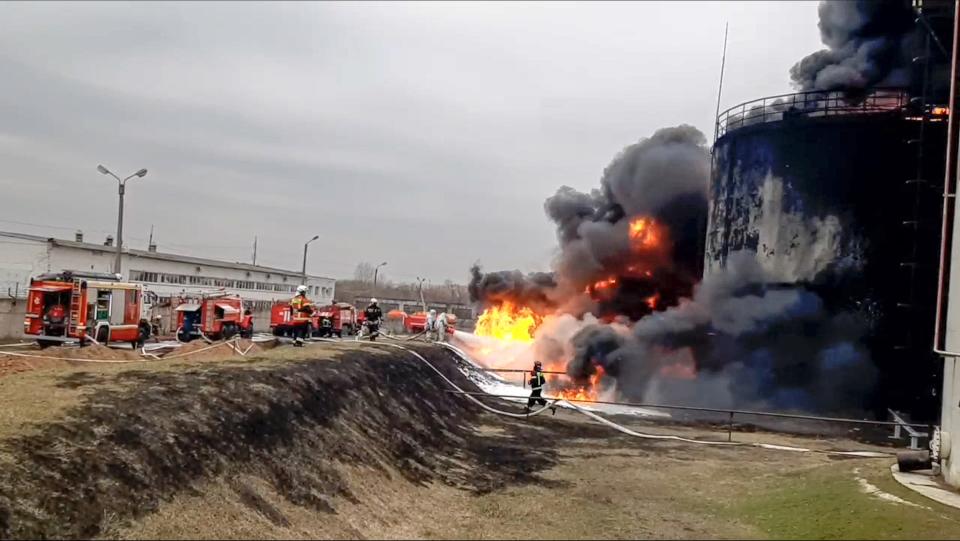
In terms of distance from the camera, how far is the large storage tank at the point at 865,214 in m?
23.4

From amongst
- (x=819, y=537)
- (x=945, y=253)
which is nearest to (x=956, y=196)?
(x=945, y=253)

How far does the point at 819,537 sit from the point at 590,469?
237 inches

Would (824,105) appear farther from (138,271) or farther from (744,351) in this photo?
(138,271)

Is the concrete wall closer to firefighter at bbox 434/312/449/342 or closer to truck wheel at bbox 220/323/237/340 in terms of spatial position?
truck wheel at bbox 220/323/237/340

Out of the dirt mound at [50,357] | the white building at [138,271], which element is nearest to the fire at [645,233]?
the white building at [138,271]

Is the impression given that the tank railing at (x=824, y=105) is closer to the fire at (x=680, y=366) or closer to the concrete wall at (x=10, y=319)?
the fire at (x=680, y=366)

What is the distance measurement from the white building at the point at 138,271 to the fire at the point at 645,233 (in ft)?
78.5

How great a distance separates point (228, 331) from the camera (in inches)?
1329

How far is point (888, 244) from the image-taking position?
24.6 meters

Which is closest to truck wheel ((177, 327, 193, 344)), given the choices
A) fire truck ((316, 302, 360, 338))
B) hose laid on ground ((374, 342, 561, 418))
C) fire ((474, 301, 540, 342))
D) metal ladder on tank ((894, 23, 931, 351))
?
fire truck ((316, 302, 360, 338))

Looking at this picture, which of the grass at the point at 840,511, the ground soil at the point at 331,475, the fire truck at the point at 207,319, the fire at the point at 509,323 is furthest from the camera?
the fire at the point at 509,323

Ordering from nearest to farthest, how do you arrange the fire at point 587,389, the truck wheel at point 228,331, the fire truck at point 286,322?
the fire at point 587,389 → the truck wheel at point 228,331 → the fire truck at point 286,322

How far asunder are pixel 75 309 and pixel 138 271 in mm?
34024

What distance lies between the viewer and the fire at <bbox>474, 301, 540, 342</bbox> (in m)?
41.6
